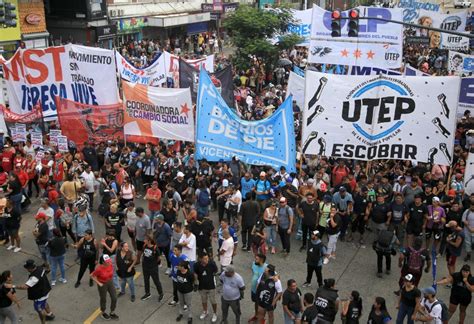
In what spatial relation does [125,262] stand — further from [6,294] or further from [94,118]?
[94,118]

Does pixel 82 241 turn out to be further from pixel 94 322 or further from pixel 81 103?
pixel 81 103

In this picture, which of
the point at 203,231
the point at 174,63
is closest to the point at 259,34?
the point at 174,63

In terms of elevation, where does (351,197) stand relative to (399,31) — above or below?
below

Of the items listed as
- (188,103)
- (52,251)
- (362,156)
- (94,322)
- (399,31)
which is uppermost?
(399,31)

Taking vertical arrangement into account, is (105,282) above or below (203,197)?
below

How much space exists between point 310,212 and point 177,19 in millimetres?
32912

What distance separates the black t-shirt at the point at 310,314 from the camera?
8117 millimetres

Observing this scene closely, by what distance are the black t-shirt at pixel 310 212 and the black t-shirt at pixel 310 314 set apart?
3631mm

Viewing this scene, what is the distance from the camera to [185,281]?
905 centimetres

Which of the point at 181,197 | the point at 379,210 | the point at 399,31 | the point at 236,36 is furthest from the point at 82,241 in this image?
the point at 236,36

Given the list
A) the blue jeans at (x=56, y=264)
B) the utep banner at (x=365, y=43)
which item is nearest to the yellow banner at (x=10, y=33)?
the utep banner at (x=365, y=43)

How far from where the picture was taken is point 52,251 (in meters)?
10.3

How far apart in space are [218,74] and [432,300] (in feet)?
37.3

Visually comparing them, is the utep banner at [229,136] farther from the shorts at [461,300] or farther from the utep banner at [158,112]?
the shorts at [461,300]
